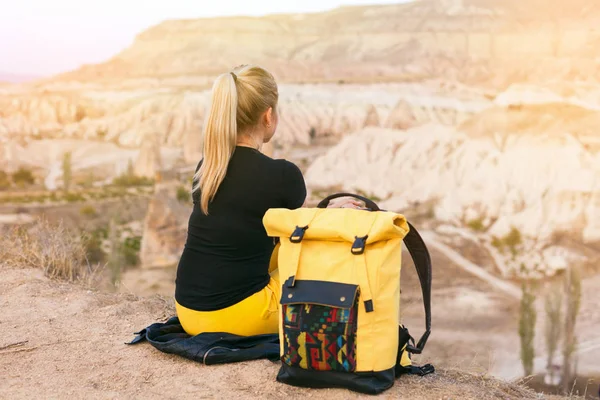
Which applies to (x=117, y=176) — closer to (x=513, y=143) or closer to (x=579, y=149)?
(x=513, y=143)

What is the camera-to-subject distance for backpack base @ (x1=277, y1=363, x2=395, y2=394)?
2225 mm

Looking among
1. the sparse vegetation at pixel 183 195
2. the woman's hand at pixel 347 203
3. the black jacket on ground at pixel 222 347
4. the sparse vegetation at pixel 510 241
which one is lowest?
the sparse vegetation at pixel 510 241

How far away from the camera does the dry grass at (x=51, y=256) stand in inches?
181

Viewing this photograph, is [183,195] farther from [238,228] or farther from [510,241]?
[238,228]

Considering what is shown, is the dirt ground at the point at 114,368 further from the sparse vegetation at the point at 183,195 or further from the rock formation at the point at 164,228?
the sparse vegetation at the point at 183,195

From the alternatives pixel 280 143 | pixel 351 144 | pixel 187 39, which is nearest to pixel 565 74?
pixel 351 144

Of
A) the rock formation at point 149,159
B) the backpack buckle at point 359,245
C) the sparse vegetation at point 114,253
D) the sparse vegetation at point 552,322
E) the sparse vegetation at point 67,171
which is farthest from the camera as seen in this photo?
the rock formation at point 149,159

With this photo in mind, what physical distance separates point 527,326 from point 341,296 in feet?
79.6

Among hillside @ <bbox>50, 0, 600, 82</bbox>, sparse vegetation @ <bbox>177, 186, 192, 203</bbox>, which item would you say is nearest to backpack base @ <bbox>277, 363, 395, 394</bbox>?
sparse vegetation @ <bbox>177, 186, 192, 203</bbox>

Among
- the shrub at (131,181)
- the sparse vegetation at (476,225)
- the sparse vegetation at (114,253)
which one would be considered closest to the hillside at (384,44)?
the shrub at (131,181)

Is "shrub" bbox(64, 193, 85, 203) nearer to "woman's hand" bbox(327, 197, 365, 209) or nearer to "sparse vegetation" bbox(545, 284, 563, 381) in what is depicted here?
"sparse vegetation" bbox(545, 284, 563, 381)

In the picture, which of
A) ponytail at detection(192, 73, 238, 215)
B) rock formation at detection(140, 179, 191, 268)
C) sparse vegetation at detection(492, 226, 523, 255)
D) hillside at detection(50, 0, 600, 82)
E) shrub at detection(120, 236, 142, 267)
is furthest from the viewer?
hillside at detection(50, 0, 600, 82)

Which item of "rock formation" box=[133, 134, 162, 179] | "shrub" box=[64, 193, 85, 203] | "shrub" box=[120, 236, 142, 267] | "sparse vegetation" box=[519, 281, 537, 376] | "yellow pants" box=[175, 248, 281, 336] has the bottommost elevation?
"sparse vegetation" box=[519, 281, 537, 376]

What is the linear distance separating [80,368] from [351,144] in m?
32.7
